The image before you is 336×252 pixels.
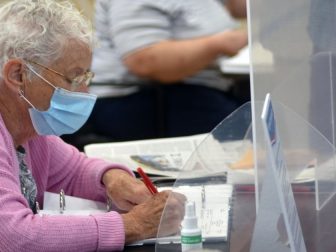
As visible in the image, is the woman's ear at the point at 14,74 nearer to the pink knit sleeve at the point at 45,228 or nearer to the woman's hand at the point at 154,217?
the pink knit sleeve at the point at 45,228

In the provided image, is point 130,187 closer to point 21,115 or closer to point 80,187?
point 80,187

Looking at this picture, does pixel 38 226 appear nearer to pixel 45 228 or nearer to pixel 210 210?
pixel 45 228

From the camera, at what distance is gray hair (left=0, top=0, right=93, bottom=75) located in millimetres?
1729

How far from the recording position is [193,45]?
318 cm

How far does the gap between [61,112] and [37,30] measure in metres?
0.17

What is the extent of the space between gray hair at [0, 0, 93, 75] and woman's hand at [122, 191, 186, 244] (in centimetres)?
33

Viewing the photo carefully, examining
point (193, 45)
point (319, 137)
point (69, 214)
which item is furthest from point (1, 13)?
point (193, 45)

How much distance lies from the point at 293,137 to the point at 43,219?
47 centimetres

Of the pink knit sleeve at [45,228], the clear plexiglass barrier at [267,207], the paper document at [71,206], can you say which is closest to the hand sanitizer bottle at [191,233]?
the clear plexiglass barrier at [267,207]

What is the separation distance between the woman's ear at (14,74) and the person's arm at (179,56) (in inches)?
56.2

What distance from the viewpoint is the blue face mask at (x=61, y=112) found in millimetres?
1780

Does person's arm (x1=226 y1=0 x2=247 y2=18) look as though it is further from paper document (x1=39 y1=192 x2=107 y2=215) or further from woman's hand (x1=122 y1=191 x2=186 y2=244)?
woman's hand (x1=122 y1=191 x2=186 y2=244)

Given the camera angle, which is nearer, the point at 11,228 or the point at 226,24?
the point at 11,228

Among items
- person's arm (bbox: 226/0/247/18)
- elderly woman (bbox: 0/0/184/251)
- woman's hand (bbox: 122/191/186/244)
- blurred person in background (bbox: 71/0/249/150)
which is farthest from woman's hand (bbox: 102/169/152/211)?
person's arm (bbox: 226/0/247/18)
